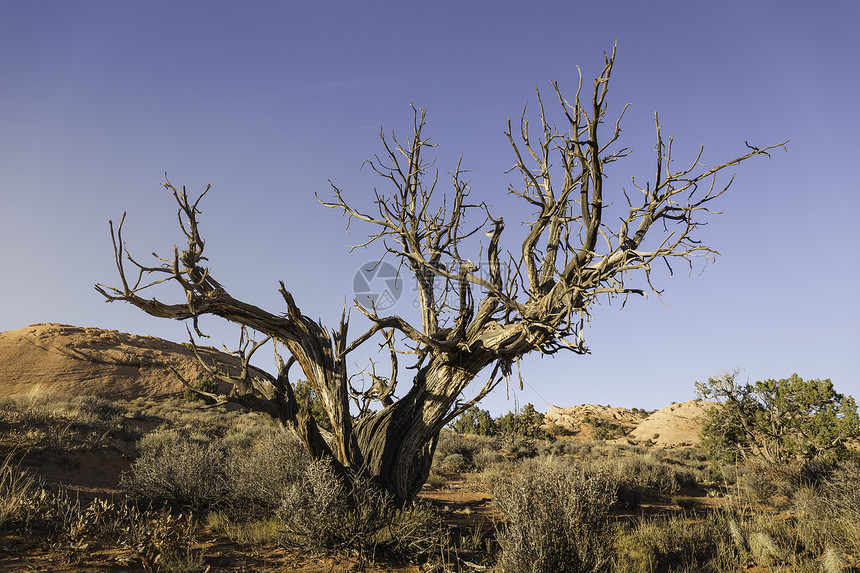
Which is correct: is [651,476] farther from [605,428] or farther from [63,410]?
[605,428]

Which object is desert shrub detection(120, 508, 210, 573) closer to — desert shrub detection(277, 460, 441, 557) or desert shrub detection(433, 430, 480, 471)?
desert shrub detection(277, 460, 441, 557)

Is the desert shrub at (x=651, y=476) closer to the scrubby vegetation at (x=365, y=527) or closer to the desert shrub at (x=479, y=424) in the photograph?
the scrubby vegetation at (x=365, y=527)

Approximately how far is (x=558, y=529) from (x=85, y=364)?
126 ft

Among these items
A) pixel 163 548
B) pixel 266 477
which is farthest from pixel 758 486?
pixel 163 548

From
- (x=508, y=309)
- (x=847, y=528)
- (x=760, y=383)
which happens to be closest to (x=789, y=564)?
(x=847, y=528)

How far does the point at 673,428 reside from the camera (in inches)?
1405

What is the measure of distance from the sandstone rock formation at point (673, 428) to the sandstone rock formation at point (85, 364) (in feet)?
103

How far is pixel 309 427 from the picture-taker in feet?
20.6

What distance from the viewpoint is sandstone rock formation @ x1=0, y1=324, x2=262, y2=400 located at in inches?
1203

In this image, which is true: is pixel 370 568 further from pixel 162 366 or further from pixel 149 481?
pixel 162 366

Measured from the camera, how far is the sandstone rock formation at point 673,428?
1318 inches

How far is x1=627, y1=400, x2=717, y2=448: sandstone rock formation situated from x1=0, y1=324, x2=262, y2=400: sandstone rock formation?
31.4m

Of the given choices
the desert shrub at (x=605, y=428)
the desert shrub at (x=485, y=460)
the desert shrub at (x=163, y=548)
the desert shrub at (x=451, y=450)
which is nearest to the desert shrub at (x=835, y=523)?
the desert shrub at (x=163, y=548)

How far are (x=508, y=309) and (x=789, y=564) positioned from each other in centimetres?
479
